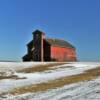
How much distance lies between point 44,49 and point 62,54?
250 inches

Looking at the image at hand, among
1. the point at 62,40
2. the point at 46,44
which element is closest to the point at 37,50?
the point at 46,44

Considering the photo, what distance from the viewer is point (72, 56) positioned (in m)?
127

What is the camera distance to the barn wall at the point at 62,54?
113812 mm

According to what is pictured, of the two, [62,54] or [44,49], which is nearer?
[44,49]

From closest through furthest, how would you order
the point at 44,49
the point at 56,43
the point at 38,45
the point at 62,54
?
the point at 44,49 < the point at 38,45 < the point at 56,43 < the point at 62,54

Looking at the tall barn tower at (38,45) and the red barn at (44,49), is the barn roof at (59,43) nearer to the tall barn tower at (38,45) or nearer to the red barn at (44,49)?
the red barn at (44,49)

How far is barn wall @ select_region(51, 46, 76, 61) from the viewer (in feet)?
373

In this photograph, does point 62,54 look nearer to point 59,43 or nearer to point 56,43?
point 59,43

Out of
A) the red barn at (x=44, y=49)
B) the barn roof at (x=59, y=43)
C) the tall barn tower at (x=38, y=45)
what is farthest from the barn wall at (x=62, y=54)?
the tall barn tower at (x=38, y=45)

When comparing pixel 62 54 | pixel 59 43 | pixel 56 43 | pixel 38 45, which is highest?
pixel 59 43

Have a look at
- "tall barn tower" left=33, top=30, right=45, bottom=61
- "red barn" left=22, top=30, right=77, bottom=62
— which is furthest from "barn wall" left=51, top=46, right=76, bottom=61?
"tall barn tower" left=33, top=30, right=45, bottom=61

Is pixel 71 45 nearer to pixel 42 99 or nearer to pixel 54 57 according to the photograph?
pixel 54 57

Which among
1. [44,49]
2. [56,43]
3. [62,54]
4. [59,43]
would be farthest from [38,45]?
[62,54]

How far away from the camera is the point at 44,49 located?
115 metres
